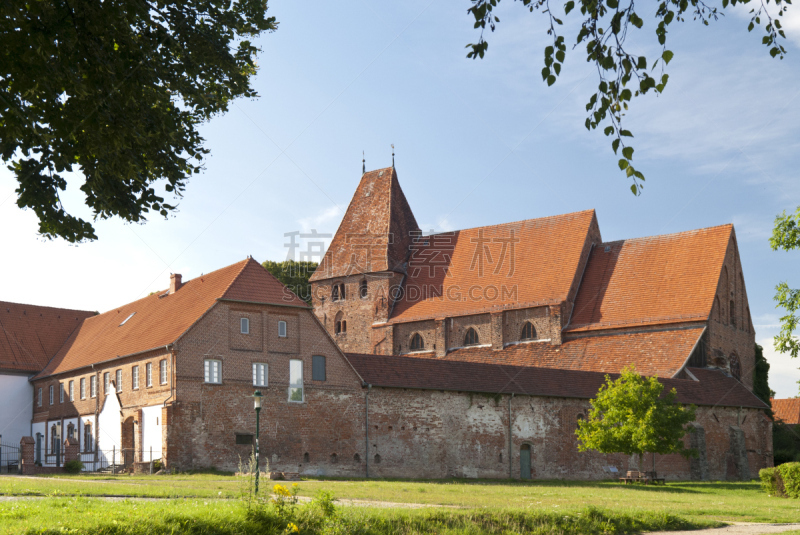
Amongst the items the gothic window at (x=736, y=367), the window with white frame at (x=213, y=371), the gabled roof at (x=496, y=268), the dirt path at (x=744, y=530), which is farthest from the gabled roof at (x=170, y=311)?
the gothic window at (x=736, y=367)

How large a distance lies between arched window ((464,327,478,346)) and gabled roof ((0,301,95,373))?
22.6 meters

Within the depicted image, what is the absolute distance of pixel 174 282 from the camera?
38.9 m

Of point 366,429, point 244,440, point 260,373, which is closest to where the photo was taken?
point 244,440

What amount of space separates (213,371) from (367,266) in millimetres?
24174

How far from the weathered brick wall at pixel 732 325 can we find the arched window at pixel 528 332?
949 cm

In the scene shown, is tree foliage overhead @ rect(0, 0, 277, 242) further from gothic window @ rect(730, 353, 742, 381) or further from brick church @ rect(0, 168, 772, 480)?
gothic window @ rect(730, 353, 742, 381)

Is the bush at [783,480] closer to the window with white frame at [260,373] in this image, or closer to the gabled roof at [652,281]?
the gabled roof at [652,281]

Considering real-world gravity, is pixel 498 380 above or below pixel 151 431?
above

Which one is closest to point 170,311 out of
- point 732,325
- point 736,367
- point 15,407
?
point 15,407

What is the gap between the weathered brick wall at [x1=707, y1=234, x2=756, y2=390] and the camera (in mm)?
43875

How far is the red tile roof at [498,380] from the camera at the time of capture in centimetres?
3491

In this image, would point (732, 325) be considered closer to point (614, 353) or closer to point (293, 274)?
point (614, 353)

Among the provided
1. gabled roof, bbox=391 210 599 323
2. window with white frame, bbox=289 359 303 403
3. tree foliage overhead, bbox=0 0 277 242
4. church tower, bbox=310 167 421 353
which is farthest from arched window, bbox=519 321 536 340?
tree foliage overhead, bbox=0 0 277 242

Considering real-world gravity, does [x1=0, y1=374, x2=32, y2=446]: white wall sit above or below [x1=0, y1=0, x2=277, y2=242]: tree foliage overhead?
below
